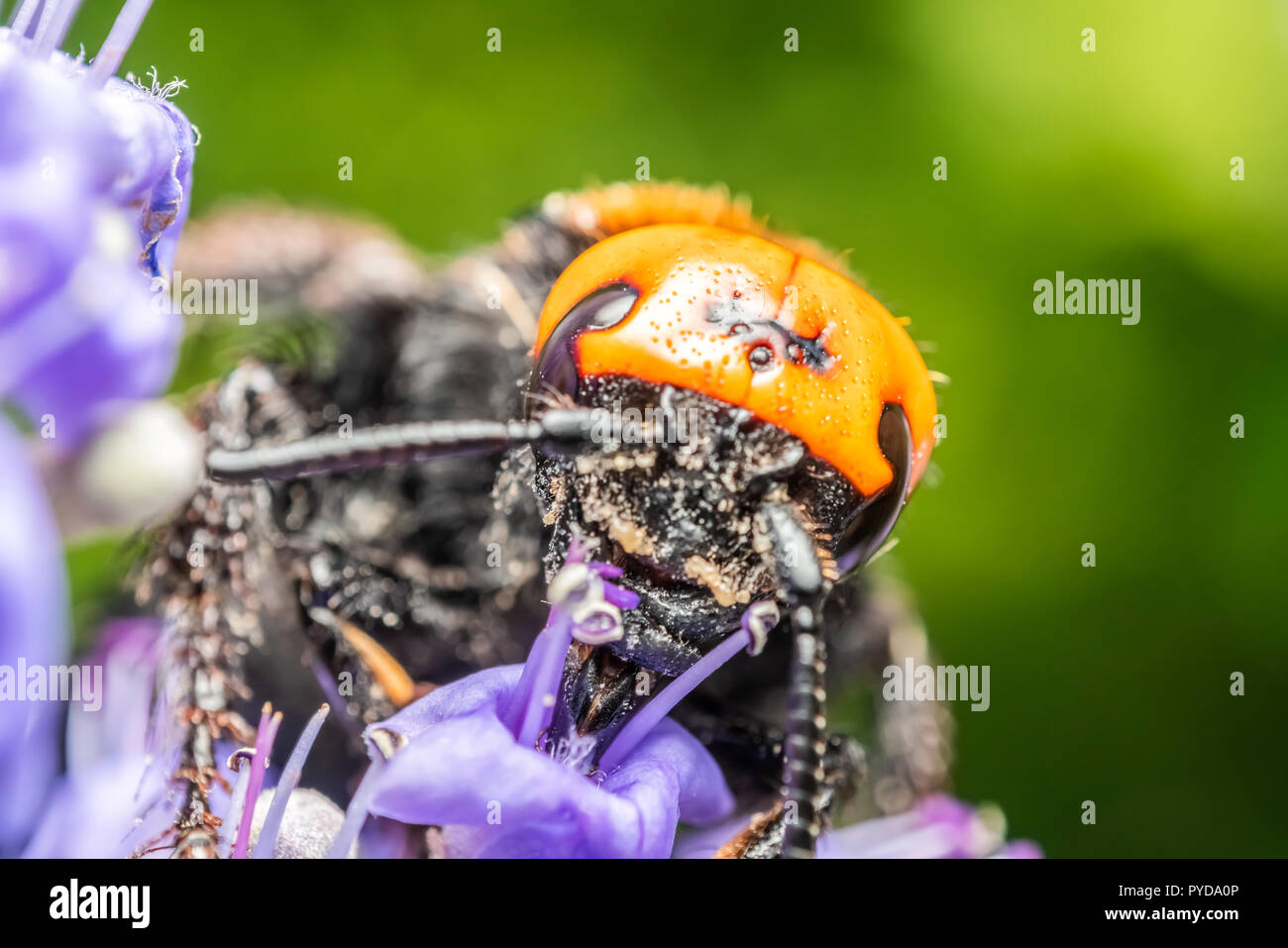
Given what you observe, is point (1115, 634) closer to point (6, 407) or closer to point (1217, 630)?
point (1217, 630)

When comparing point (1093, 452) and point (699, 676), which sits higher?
point (1093, 452)

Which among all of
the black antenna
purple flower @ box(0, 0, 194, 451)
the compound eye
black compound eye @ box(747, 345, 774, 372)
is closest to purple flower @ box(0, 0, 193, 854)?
purple flower @ box(0, 0, 194, 451)

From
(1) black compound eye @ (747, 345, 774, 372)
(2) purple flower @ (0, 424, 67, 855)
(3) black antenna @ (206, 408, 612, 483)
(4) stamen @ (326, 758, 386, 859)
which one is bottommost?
(4) stamen @ (326, 758, 386, 859)

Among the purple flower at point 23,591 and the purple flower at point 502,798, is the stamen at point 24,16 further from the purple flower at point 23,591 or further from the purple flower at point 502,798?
the purple flower at point 502,798

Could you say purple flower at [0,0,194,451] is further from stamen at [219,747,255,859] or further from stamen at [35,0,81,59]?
stamen at [219,747,255,859]
